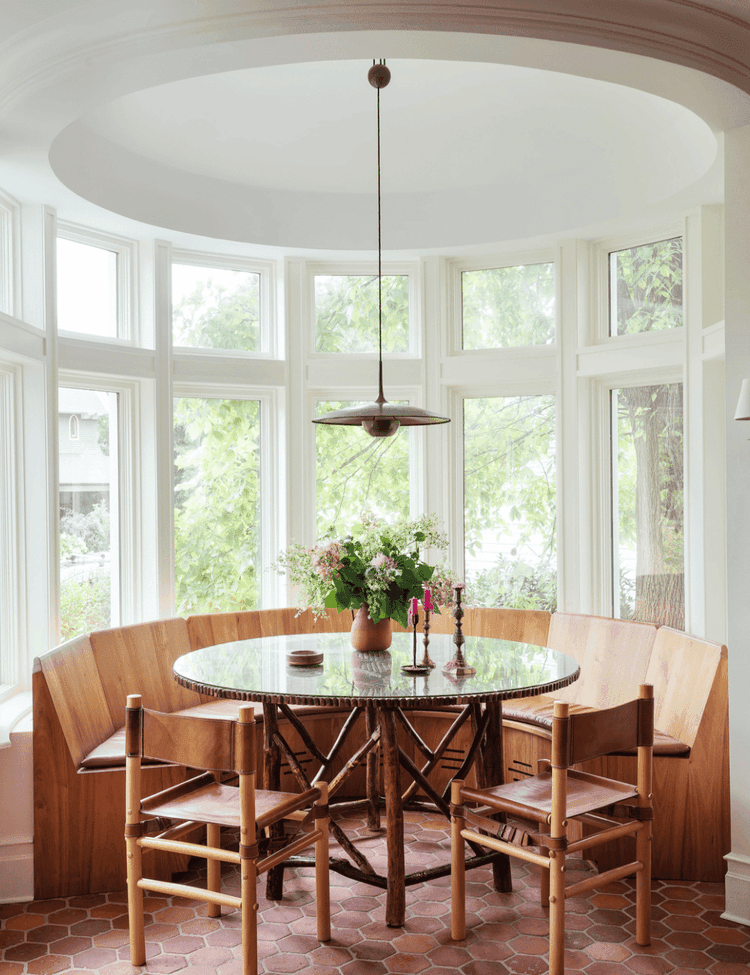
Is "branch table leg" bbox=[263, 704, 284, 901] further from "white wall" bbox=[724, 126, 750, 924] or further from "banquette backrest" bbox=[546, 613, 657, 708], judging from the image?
"white wall" bbox=[724, 126, 750, 924]

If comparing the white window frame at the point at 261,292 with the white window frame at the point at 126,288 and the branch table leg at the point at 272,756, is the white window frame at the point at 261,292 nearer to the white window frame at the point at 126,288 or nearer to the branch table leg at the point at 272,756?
the white window frame at the point at 126,288

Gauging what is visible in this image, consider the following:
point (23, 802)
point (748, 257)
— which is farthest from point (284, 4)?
point (23, 802)

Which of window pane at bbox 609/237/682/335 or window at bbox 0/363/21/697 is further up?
window pane at bbox 609/237/682/335

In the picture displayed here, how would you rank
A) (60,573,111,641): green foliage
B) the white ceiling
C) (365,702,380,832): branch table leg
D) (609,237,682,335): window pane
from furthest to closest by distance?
1. (609,237,682,335): window pane
2. (60,573,111,641): green foliage
3. (365,702,380,832): branch table leg
4. the white ceiling

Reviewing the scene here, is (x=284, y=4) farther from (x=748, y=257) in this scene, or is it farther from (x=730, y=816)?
(x=730, y=816)

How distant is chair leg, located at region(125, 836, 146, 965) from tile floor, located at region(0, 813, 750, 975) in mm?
54

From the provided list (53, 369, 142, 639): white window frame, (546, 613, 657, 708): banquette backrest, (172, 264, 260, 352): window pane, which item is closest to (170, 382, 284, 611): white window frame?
(172, 264, 260, 352): window pane

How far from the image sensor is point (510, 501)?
5.05m

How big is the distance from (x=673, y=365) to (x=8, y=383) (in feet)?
10.9

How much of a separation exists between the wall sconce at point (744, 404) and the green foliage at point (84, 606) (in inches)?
128

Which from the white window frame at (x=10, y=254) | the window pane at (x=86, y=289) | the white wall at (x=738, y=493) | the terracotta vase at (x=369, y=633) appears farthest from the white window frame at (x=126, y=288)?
the white wall at (x=738, y=493)

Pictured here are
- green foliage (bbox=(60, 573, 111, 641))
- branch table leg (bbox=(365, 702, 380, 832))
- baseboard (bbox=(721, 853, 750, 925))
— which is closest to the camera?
baseboard (bbox=(721, 853, 750, 925))

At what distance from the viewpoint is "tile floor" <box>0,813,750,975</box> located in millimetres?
2869

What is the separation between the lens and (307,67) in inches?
138
